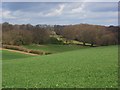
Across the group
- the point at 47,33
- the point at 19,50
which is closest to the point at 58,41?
the point at 47,33

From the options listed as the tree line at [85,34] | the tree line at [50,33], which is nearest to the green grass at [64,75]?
the tree line at [50,33]

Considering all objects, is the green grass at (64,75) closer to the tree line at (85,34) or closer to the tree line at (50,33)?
the tree line at (50,33)

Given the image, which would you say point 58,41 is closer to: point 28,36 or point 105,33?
point 28,36

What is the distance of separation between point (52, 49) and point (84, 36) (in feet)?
26.4

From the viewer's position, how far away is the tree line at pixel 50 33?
6347 cm

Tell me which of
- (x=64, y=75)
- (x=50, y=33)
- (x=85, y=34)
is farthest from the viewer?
(x=50, y=33)

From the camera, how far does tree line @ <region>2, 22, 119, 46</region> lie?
2499 inches

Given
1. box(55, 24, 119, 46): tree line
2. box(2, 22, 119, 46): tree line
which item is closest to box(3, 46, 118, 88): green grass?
box(2, 22, 119, 46): tree line

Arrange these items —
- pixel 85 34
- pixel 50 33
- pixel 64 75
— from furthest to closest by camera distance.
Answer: pixel 50 33, pixel 85 34, pixel 64 75

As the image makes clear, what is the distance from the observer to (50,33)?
72.1 meters

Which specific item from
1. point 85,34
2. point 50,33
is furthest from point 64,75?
point 50,33

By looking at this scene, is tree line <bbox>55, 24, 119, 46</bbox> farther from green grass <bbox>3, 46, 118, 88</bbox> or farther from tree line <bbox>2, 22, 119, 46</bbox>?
green grass <bbox>3, 46, 118, 88</bbox>

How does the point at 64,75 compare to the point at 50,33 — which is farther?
the point at 50,33

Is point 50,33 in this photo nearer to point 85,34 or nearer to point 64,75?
point 85,34
